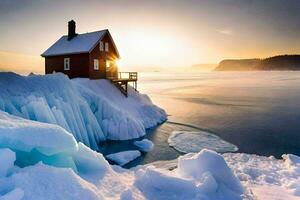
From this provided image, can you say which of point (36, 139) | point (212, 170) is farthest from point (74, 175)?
point (212, 170)

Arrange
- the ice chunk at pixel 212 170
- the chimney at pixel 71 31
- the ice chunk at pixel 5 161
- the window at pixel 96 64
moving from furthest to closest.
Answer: the chimney at pixel 71 31
the window at pixel 96 64
the ice chunk at pixel 212 170
the ice chunk at pixel 5 161

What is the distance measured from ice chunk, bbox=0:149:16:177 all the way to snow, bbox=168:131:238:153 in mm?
14403

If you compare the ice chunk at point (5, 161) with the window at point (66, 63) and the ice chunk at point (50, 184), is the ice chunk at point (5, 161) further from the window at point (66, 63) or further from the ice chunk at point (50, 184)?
the window at point (66, 63)

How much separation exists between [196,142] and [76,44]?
21.9 meters

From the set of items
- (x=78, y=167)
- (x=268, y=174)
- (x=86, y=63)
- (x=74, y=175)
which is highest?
(x=86, y=63)

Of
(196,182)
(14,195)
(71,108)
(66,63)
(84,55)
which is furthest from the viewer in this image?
(66,63)

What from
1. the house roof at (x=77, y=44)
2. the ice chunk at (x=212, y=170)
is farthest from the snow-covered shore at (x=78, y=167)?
the house roof at (x=77, y=44)

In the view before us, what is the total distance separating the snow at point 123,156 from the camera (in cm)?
1738

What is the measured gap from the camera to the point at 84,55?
32.3 meters

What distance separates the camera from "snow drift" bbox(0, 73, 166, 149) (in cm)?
1535

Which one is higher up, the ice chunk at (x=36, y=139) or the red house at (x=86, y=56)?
the red house at (x=86, y=56)

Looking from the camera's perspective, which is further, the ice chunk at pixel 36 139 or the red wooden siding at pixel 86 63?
the red wooden siding at pixel 86 63

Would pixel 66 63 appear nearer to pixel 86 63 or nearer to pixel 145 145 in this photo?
pixel 86 63

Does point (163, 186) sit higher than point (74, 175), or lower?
lower
